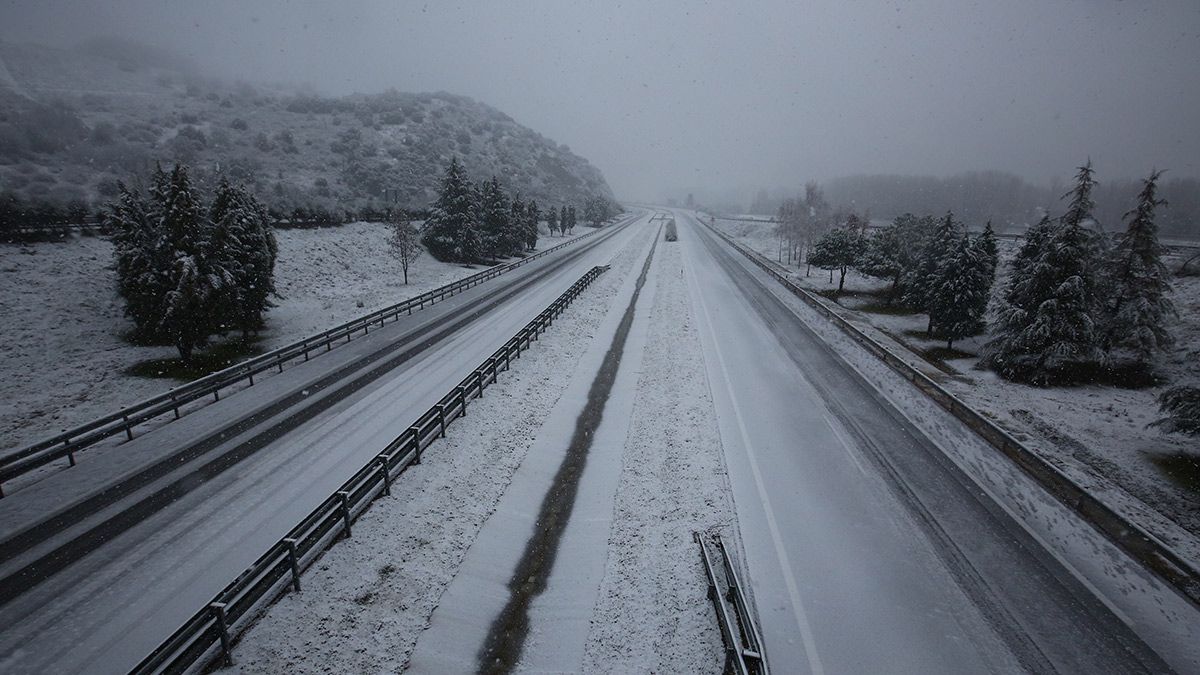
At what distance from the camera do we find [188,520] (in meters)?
10.8

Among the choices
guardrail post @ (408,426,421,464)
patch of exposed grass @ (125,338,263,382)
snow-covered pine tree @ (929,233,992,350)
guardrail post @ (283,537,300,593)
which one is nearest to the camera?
guardrail post @ (283,537,300,593)

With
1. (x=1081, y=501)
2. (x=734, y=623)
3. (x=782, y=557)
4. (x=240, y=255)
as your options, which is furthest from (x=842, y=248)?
(x=240, y=255)

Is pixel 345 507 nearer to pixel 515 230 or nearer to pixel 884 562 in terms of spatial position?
pixel 884 562

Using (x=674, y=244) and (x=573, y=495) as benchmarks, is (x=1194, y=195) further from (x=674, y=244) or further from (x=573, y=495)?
(x=573, y=495)

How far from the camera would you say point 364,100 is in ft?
457

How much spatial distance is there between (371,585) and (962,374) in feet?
98.8

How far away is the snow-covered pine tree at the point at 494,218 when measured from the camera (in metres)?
54.8

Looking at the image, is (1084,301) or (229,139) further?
(229,139)

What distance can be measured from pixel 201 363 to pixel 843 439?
91.7ft

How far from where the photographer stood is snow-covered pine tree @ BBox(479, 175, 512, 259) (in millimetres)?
54812

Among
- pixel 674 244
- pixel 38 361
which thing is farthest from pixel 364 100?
pixel 38 361

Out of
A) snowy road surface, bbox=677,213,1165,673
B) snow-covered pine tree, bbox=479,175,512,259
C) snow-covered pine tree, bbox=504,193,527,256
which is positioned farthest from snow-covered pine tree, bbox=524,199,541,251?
snowy road surface, bbox=677,213,1165,673

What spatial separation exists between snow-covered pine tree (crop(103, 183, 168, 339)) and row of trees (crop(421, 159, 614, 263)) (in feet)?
94.7

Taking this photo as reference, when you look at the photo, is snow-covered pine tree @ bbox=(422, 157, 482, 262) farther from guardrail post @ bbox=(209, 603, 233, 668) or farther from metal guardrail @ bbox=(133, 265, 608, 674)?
guardrail post @ bbox=(209, 603, 233, 668)
